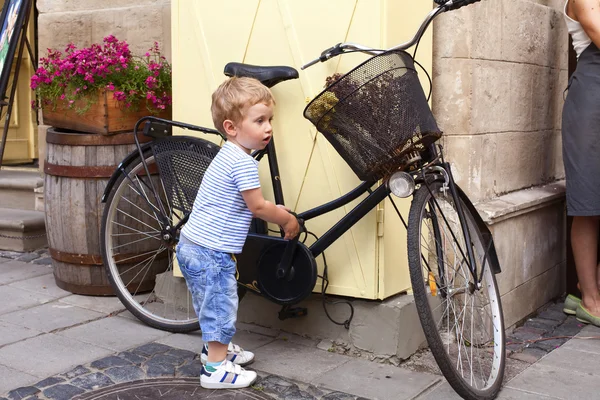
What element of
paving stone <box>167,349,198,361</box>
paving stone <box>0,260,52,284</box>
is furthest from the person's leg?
paving stone <box>0,260,52,284</box>

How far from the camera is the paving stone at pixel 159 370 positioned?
330 centimetres

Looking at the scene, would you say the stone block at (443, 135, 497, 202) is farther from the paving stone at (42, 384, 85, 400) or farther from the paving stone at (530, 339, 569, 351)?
the paving stone at (42, 384, 85, 400)

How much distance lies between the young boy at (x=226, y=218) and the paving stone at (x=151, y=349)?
0.42m

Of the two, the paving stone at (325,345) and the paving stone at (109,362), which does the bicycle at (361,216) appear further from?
the paving stone at (109,362)

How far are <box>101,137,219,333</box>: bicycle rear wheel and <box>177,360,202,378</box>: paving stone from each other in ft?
1.07

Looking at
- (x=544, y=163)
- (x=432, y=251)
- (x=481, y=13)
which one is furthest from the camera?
(x=544, y=163)

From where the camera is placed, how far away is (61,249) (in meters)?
4.43

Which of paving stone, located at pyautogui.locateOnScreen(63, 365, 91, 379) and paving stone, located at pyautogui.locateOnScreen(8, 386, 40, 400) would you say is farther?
paving stone, located at pyautogui.locateOnScreen(63, 365, 91, 379)

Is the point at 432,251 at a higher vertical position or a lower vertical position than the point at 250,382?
higher

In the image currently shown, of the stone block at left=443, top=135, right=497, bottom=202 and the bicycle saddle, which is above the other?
the bicycle saddle

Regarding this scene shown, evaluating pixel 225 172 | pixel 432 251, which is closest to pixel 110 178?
Result: pixel 225 172

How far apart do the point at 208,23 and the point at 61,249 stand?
1.57 m

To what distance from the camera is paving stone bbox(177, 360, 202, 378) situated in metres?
3.31

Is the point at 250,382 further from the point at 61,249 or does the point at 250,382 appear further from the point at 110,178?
the point at 61,249
